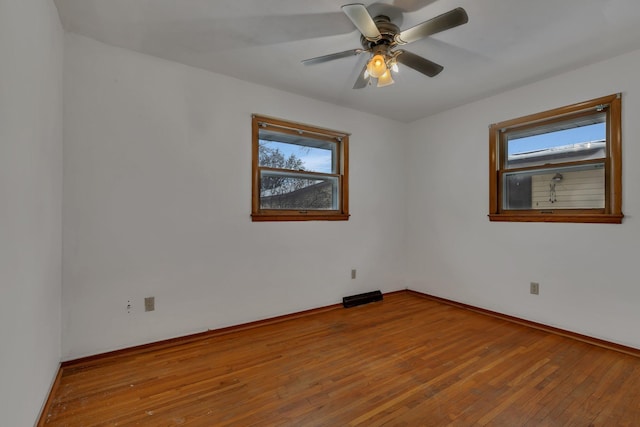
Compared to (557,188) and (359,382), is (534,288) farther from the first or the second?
(359,382)

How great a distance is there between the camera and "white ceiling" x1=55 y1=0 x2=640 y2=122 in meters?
1.91

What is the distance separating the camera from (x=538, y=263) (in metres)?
2.99

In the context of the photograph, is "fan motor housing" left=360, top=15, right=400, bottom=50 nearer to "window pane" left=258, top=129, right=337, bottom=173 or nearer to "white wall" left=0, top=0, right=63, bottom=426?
"window pane" left=258, top=129, right=337, bottom=173

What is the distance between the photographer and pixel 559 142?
2.97 m

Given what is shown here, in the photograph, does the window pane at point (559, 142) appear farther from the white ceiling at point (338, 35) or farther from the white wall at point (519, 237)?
the white ceiling at point (338, 35)

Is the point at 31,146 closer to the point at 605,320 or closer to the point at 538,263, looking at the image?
the point at 538,263

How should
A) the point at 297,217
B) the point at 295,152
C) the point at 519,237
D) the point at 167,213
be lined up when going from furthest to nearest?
the point at 295,152
the point at 297,217
the point at 519,237
the point at 167,213

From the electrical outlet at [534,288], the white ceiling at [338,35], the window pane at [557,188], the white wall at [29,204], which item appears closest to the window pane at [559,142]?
the window pane at [557,188]

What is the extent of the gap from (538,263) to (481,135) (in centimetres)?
156

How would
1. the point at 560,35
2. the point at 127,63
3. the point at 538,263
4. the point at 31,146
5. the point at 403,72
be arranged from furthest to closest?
the point at 538,263 < the point at 403,72 < the point at 127,63 < the point at 560,35 < the point at 31,146

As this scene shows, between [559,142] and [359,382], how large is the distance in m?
3.03

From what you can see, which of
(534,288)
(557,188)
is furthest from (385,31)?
(534,288)

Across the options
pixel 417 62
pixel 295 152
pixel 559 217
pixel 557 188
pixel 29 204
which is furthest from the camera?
pixel 295 152

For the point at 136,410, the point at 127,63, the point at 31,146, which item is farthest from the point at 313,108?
the point at 136,410
